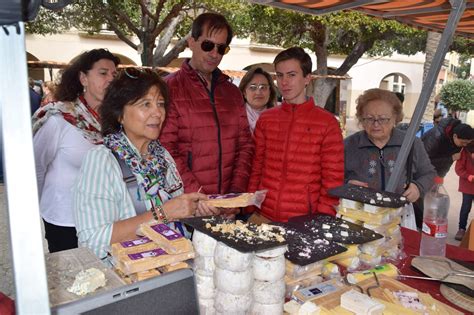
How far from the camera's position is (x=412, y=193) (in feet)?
10.0

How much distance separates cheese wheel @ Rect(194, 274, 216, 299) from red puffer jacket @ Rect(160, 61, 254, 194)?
54.9 inches

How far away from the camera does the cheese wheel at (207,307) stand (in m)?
1.44

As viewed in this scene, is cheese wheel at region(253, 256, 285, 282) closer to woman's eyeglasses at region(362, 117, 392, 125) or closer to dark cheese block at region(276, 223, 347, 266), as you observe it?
dark cheese block at region(276, 223, 347, 266)

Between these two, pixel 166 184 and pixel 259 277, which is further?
pixel 166 184

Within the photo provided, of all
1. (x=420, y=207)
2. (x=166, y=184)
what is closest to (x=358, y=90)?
(x=420, y=207)

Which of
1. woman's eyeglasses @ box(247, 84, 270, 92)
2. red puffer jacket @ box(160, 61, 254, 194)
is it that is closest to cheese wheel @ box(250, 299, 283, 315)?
red puffer jacket @ box(160, 61, 254, 194)

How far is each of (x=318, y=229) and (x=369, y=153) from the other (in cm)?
159

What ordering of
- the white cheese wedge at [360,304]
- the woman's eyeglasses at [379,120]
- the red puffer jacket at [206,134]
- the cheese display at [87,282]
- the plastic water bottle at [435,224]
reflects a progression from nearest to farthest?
the cheese display at [87,282]
the white cheese wedge at [360,304]
the plastic water bottle at [435,224]
the red puffer jacket at [206,134]
the woman's eyeglasses at [379,120]

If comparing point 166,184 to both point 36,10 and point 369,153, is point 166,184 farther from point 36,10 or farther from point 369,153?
point 369,153

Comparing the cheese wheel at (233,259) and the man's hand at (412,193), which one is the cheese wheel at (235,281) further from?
the man's hand at (412,193)

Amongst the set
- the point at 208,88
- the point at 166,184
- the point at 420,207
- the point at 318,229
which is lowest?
the point at 420,207

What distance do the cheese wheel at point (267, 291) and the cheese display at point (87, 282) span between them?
50 cm

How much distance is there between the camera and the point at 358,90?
101 feet

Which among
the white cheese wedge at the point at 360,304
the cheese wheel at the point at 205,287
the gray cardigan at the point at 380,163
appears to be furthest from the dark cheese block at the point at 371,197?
the gray cardigan at the point at 380,163
